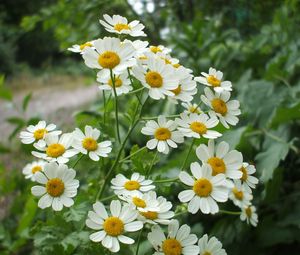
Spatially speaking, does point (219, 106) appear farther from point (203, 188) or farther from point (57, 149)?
point (57, 149)

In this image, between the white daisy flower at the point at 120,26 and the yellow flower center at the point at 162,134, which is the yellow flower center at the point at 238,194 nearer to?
the yellow flower center at the point at 162,134

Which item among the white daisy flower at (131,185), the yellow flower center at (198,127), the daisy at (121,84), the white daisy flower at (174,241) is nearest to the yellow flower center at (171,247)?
the white daisy flower at (174,241)

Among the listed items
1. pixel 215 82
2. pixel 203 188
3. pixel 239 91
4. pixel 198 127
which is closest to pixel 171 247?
pixel 203 188

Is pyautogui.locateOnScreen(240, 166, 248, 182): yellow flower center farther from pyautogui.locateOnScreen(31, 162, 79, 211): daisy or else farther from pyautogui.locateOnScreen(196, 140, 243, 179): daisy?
pyautogui.locateOnScreen(31, 162, 79, 211): daisy

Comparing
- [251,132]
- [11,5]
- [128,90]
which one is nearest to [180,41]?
[251,132]

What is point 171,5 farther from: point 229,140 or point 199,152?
point 199,152

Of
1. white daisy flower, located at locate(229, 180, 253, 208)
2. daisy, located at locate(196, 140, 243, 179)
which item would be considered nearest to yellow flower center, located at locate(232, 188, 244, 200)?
white daisy flower, located at locate(229, 180, 253, 208)
